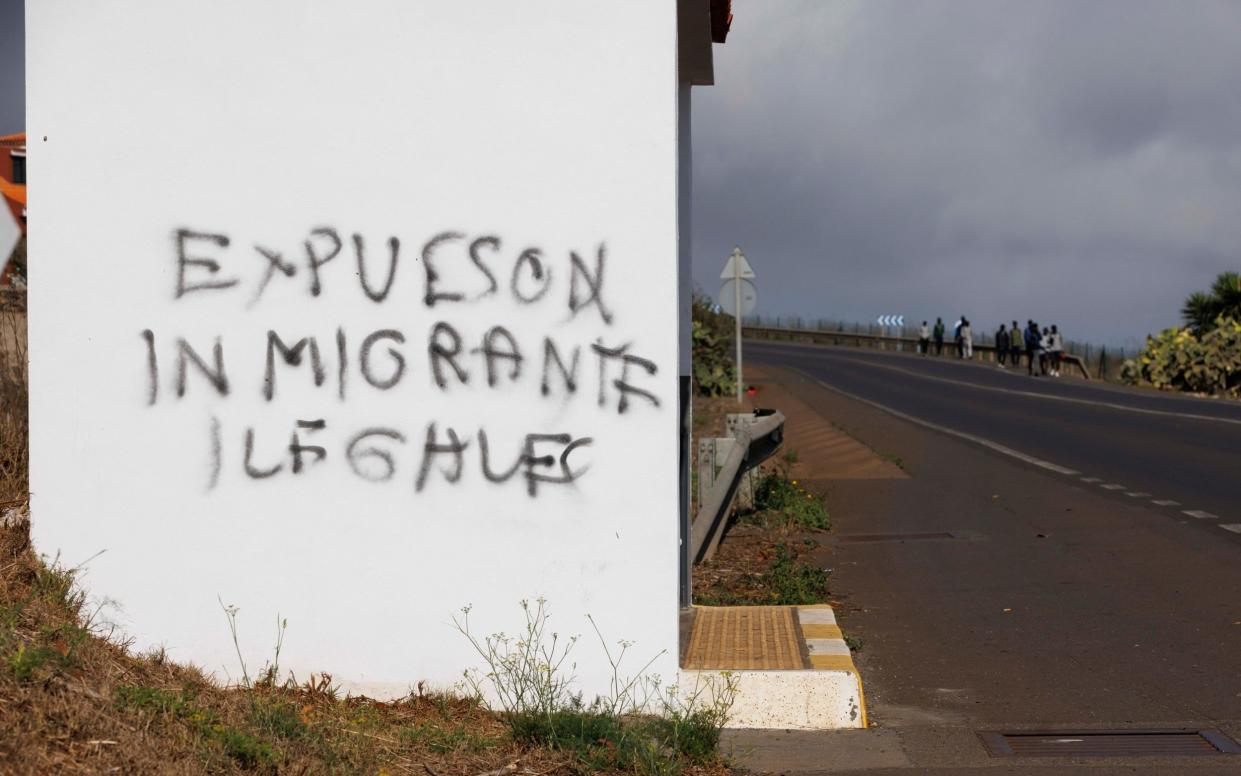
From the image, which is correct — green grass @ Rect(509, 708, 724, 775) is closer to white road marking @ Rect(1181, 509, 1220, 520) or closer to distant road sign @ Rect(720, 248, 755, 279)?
white road marking @ Rect(1181, 509, 1220, 520)

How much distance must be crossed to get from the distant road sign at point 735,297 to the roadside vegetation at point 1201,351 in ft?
66.3

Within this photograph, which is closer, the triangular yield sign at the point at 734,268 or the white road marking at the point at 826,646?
the white road marking at the point at 826,646

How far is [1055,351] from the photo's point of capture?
4847 cm

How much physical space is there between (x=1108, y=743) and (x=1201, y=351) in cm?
3586

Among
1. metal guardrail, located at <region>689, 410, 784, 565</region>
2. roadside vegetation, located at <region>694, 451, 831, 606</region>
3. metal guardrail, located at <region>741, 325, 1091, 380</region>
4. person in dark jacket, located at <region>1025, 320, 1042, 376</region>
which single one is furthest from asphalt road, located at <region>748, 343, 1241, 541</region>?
metal guardrail, located at <region>741, 325, 1091, 380</region>

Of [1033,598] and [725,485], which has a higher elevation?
[725,485]

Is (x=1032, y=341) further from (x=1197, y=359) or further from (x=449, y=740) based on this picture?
(x=449, y=740)

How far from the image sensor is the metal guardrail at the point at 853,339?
6531cm

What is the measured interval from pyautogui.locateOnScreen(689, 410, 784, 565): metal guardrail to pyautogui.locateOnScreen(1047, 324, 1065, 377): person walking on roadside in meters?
37.8

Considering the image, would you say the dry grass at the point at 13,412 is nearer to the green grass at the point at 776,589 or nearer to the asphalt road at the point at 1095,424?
the green grass at the point at 776,589

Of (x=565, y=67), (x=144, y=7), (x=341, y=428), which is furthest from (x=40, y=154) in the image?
(x=565, y=67)

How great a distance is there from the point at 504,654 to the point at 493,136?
2.29 m

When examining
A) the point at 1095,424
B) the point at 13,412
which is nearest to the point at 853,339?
the point at 1095,424

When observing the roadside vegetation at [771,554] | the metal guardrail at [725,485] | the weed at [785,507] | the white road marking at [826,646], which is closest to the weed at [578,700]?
the white road marking at [826,646]
